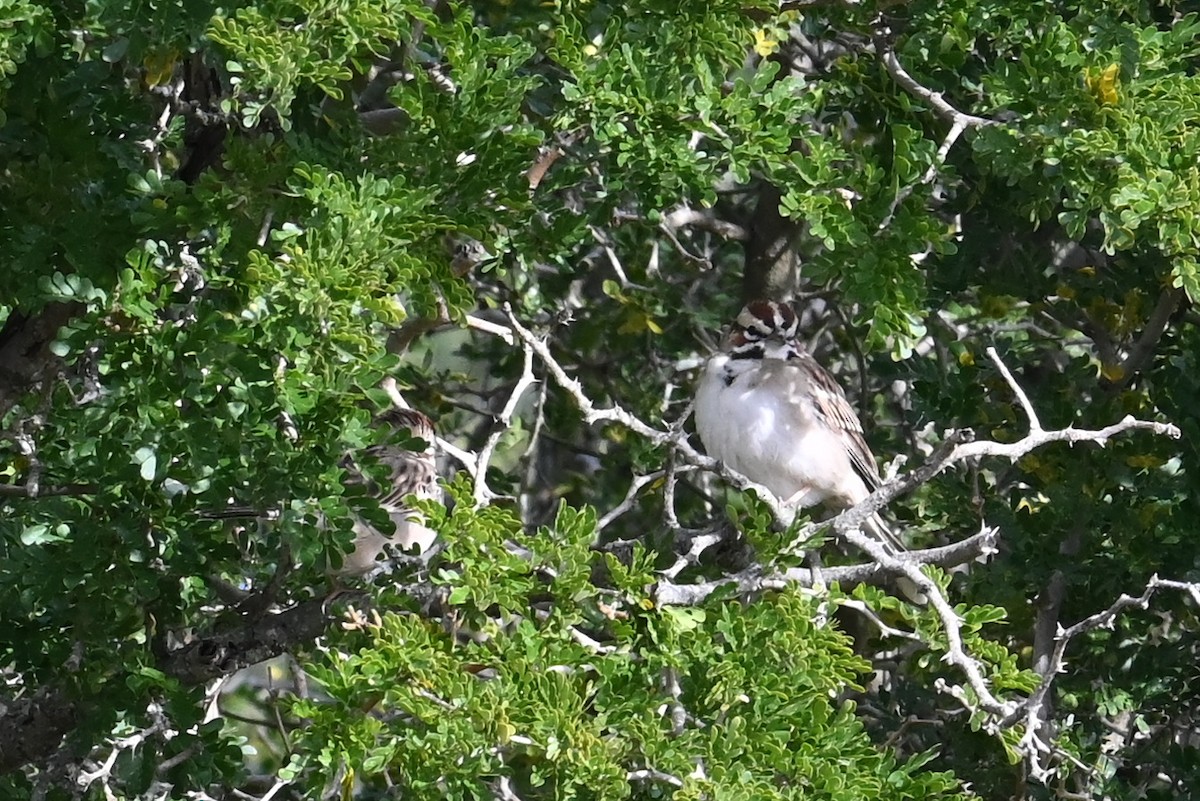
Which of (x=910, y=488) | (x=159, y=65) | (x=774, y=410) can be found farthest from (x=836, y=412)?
(x=159, y=65)

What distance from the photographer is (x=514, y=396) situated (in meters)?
3.93

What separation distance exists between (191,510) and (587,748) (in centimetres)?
97

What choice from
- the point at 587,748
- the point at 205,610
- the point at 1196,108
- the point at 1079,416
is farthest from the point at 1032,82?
the point at 205,610

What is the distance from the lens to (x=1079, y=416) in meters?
4.70

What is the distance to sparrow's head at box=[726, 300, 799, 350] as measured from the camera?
5312mm

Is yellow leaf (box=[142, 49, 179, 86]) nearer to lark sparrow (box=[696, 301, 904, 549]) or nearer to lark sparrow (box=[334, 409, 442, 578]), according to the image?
lark sparrow (box=[334, 409, 442, 578])

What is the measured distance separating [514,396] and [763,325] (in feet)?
5.14

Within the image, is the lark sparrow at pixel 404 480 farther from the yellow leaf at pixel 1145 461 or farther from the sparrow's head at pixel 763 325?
the yellow leaf at pixel 1145 461

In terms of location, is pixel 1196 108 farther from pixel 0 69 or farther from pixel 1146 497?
pixel 0 69

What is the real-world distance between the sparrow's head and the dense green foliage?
61 cm

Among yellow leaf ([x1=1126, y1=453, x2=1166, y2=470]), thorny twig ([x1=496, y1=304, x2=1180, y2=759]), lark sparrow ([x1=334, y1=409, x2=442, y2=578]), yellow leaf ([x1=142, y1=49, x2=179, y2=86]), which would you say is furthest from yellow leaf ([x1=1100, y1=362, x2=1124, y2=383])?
yellow leaf ([x1=142, y1=49, x2=179, y2=86])

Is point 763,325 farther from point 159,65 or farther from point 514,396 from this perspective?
point 159,65

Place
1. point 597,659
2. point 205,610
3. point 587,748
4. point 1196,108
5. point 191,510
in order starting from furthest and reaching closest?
point 205,610, point 1196,108, point 191,510, point 597,659, point 587,748

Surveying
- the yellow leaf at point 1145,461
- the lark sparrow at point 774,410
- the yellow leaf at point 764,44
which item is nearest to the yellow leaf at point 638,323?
the lark sparrow at point 774,410
